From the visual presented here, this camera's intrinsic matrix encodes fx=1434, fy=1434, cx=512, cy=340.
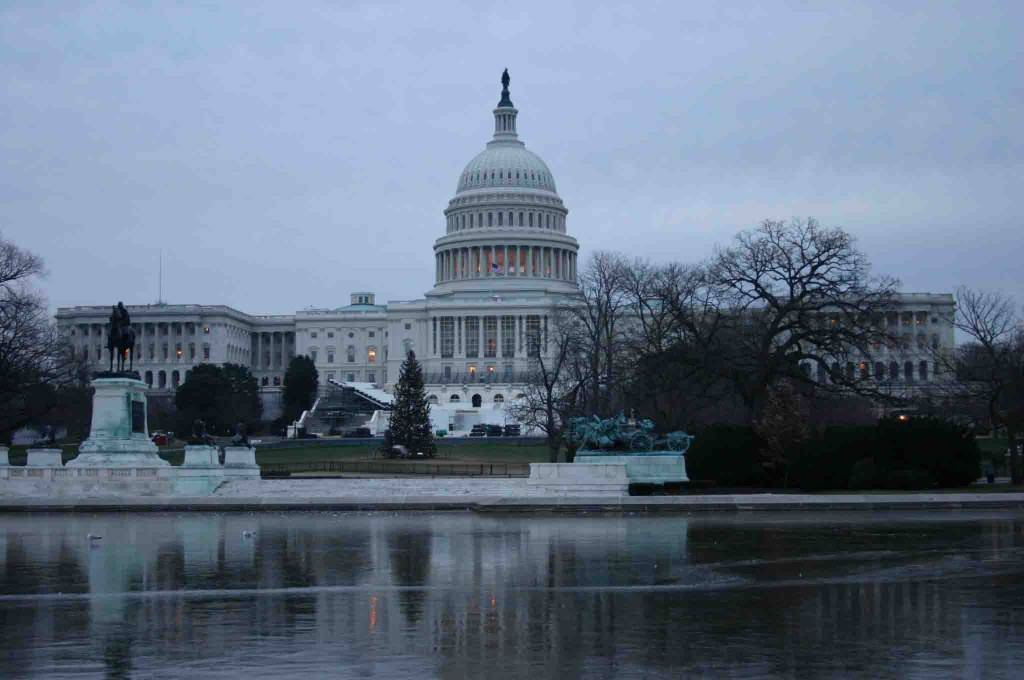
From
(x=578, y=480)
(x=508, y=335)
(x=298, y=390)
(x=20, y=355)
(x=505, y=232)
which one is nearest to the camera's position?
(x=578, y=480)

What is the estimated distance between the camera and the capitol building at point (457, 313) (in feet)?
493

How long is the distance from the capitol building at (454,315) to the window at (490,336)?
0.10 meters

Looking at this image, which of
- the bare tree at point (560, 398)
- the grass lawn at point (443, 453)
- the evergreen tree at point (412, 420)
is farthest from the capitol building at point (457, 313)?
the evergreen tree at point (412, 420)

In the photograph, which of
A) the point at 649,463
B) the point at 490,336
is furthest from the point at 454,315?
the point at 649,463

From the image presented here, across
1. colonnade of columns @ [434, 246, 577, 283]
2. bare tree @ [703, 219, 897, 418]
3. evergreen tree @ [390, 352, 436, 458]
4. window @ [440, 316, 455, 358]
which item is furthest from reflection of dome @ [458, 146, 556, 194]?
bare tree @ [703, 219, 897, 418]

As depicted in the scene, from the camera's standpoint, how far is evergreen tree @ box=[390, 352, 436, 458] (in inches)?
2805

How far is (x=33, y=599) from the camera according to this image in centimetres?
1789

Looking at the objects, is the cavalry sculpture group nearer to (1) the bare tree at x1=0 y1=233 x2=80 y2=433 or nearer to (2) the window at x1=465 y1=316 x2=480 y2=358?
(1) the bare tree at x1=0 y1=233 x2=80 y2=433

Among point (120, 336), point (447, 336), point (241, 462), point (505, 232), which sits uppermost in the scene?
point (505, 232)

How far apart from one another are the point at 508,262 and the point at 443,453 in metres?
84.4

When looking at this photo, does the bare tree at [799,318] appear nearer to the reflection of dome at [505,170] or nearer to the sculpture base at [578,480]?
the sculpture base at [578,480]

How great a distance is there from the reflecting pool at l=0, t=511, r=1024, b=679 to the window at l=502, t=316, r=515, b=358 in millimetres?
119348

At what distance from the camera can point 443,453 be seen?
252 ft

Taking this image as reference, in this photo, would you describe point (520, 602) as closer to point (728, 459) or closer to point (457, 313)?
point (728, 459)
